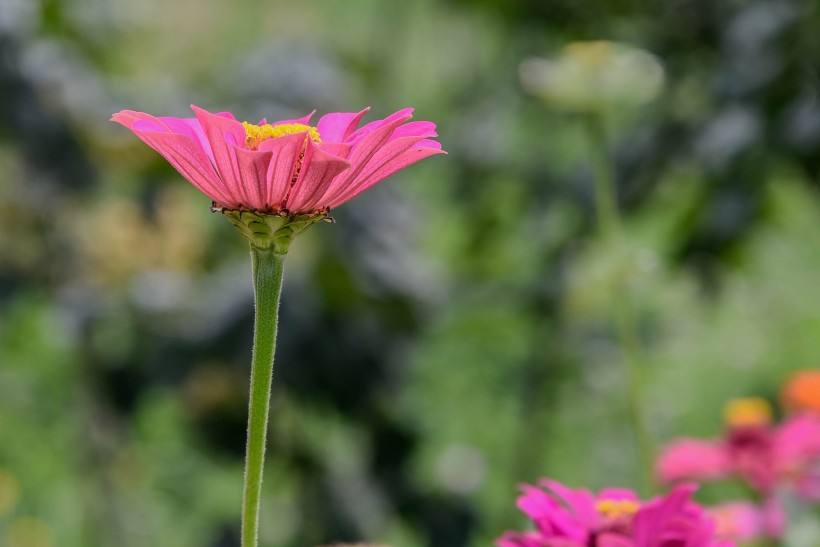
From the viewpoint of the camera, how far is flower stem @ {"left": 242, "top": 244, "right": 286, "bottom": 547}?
0.27m

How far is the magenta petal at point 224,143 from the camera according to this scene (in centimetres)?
28

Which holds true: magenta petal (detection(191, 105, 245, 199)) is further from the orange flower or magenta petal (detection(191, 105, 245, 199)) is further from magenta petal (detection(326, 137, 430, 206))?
the orange flower

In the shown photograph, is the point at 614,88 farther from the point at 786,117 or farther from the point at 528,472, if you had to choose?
the point at 528,472

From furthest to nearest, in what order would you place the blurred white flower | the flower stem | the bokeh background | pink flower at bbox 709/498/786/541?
the bokeh background
the blurred white flower
pink flower at bbox 709/498/786/541
the flower stem

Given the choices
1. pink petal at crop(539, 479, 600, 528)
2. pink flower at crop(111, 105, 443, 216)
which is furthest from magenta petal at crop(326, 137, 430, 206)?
pink petal at crop(539, 479, 600, 528)

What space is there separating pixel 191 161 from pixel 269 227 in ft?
0.09

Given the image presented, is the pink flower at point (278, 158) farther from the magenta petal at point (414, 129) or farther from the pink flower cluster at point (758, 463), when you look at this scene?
the pink flower cluster at point (758, 463)

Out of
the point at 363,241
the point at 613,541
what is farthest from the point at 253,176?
the point at 363,241

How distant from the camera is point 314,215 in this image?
0.30 metres

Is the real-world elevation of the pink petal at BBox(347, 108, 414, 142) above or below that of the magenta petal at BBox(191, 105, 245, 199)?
above

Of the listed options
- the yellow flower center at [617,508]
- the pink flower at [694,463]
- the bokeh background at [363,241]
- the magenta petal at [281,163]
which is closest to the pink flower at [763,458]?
the pink flower at [694,463]

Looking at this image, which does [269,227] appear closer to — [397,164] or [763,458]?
[397,164]

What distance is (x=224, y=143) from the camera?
0.92 feet

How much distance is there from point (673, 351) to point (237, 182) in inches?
69.8
